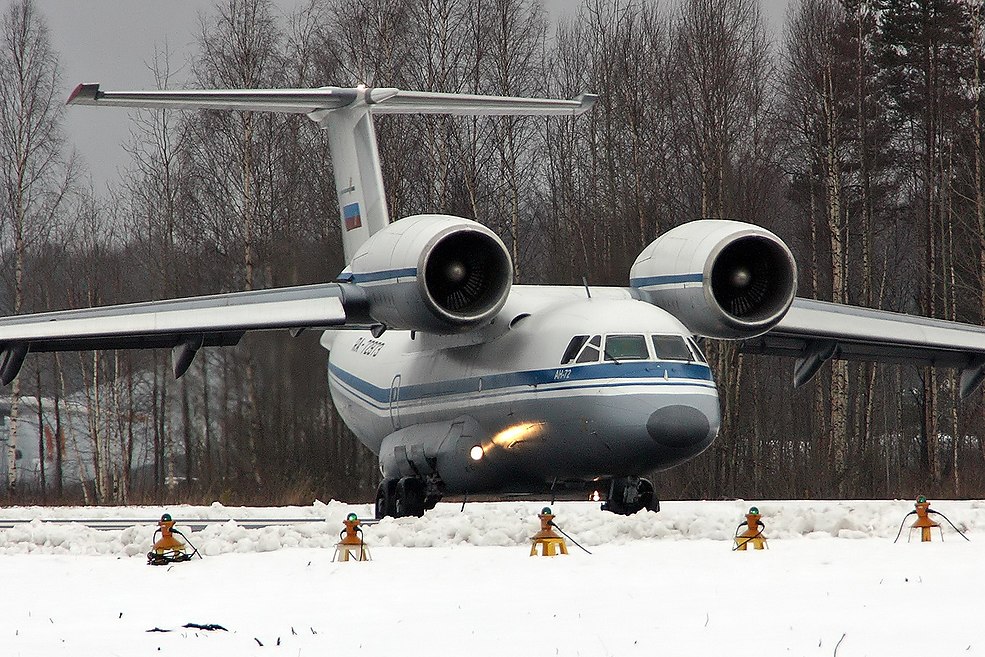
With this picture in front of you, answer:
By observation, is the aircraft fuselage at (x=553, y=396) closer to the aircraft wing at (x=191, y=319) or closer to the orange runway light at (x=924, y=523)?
the aircraft wing at (x=191, y=319)

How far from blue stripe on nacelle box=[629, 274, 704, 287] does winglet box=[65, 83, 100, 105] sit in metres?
6.37

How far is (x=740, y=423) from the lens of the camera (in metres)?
28.0

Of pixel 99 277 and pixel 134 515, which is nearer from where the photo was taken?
pixel 134 515

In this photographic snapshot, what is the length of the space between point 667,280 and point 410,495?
3997 millimetres

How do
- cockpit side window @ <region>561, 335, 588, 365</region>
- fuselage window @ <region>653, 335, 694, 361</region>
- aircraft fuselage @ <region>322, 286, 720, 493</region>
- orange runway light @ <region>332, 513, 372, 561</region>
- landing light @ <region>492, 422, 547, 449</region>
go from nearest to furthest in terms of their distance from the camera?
orange runway light @ <region>332, 513, 372, 561</region> < aircraft fuselage @ <region>322, 286, 720, 493</region> < fuselage window @ <region>653, 335, 694, 361</region> < cockpit side window @ <region>561, 335, 588, 365</region> < landing light @ <region>492, 422, 547, 449</region>

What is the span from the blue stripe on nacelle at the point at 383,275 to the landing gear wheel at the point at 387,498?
10.5 feet

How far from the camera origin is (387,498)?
15930 millimetres

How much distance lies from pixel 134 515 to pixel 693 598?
12992 millimetres

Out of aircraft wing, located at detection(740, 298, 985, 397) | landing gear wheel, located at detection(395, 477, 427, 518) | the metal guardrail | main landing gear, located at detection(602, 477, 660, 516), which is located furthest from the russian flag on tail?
main landing gear, located at detection(602, 477, 660, 516)

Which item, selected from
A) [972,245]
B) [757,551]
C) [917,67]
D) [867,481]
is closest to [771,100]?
[917,67]

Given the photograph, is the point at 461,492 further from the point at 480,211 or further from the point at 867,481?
the point at 480,211

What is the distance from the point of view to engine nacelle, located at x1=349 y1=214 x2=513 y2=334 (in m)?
13.0

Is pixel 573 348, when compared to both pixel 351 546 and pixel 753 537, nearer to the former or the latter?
pixel 753 537

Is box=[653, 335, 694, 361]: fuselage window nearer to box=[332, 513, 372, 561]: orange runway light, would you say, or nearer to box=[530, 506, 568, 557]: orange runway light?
box=[530, 506, 568, 557]: orange runway light
